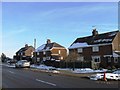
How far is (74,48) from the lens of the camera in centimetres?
6644

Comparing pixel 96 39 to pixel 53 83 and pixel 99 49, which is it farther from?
pixel 53 83

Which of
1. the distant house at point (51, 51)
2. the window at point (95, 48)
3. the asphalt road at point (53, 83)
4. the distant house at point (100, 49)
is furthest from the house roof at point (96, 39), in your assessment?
the asphalt road at point (53, 83)

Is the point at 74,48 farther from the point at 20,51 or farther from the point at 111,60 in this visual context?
the point at 20,51

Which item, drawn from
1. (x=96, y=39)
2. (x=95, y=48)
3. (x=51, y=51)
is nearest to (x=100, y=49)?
(x=95, y=48)

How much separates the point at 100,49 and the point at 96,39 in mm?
4745

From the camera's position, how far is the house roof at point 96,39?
187 ft

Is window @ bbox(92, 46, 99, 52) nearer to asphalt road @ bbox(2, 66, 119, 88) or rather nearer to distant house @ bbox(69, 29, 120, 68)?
distant house @ bbox(69, 29, 120, 68)

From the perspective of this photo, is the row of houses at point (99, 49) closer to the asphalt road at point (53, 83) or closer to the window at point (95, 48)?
the window at point (95, 48)

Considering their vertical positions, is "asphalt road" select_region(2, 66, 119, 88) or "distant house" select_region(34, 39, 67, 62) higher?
"distant house" select_region(34, 39, 67, 62)

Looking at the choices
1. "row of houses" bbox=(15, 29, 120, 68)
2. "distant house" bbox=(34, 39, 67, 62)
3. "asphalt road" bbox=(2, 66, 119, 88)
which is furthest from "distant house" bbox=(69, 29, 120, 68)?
"asphalt road" bbox=(2, 66, 119, 88)

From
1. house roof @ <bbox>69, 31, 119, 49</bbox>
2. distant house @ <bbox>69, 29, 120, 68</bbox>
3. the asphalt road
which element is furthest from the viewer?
house roof @ <bbox>69, 31, 119, 49</bbox>

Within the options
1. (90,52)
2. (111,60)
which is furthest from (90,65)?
(90,52)

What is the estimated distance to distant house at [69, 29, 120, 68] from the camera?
53419mm

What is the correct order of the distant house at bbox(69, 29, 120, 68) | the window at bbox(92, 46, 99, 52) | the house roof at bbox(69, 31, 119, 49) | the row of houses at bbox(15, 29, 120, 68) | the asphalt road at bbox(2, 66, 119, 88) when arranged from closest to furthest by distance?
the asphalt road at bbox(2, 66, 119, 88) < the distant house at bbox(69, 29, 120, 68) < the row of houses at bbox(15, 29, 120, 68) < the house roof at bbox(69, 31, 119, 49) < the window at bbox(92, 46, 99, 52)
